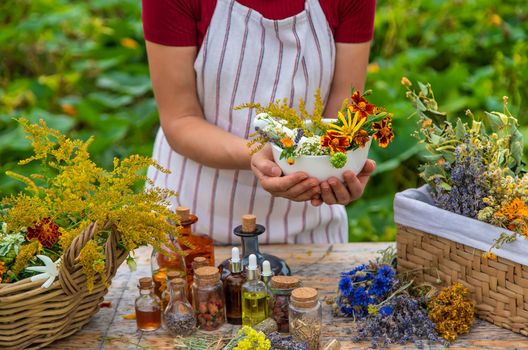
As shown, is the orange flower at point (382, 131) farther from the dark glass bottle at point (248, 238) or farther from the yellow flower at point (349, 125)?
the dark glass bottle at point (248, 238)

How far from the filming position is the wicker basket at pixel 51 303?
4.27 ft

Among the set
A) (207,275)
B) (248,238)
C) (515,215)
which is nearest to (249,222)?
(248,238)

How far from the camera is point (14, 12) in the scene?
4.39 metres

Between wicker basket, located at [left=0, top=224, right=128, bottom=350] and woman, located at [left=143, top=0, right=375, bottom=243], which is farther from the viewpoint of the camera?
woman, located at [left=143, top=0, right=375, bottom=243]

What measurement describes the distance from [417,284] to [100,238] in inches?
25.1

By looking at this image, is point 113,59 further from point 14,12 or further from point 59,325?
point 59,325

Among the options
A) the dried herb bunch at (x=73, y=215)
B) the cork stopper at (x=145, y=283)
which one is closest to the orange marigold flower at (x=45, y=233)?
the dried herb bunch at (x=73, y=215)

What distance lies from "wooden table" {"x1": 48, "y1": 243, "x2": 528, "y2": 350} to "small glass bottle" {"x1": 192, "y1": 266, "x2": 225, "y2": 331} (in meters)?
0.03

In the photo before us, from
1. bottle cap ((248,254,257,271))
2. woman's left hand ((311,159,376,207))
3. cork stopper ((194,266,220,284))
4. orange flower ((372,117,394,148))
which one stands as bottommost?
cork stopper ((194,266,220,284))

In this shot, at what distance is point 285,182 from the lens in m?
1.48

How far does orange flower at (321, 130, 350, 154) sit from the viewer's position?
1.42 m

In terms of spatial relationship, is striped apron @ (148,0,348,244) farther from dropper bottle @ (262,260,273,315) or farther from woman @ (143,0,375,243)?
dropper bottle @ (262,260,273,315)

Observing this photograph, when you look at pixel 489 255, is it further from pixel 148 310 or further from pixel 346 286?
pixel 148 310

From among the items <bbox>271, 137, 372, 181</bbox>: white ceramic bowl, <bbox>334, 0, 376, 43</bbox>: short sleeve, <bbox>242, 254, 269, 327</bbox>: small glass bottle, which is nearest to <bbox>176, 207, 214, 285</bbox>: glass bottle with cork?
<bbox>242, 254, 269, 327</bbox>: small glass bottle
